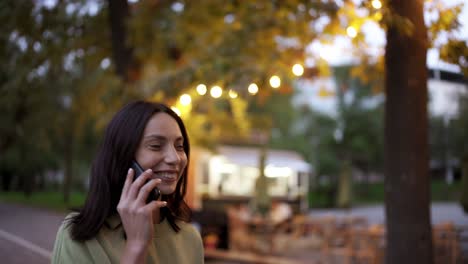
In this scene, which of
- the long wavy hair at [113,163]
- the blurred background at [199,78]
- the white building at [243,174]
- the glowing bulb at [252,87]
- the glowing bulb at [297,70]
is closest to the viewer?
the long wavy hair at [113,163]

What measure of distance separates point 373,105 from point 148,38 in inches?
1186

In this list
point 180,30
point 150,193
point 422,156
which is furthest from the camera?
point 180,30

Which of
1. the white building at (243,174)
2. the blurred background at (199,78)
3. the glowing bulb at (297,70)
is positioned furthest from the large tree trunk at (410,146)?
the white building at (243,174)

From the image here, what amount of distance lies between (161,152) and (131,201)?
25cm

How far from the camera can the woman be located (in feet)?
4.88

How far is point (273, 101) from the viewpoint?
30234 millimetres

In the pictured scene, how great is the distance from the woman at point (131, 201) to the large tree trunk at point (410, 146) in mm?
3420

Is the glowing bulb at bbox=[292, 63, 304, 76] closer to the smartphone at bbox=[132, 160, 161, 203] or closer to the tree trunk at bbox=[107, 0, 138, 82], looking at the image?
the tree trunk at bbox=[107, 0, 138, 82]

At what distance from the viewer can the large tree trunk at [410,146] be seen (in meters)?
4.76

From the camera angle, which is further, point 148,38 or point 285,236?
point 285,236

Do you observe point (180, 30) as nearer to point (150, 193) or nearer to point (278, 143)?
point (150, 193)

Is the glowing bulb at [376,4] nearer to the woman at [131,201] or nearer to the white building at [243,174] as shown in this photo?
the woman at [131,201]

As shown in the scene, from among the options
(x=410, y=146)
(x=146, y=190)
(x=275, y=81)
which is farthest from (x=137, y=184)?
(x=275, y=81)

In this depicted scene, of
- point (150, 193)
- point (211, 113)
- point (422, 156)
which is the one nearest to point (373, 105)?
point (211, 113)
